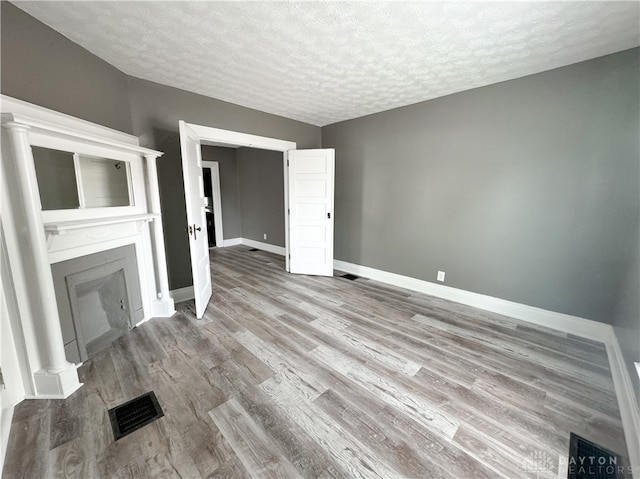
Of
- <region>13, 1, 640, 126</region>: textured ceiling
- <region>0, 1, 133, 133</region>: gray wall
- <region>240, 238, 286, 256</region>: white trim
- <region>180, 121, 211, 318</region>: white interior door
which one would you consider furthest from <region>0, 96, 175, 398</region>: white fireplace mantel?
<region>240, 238, 286, 256</region>: white trim

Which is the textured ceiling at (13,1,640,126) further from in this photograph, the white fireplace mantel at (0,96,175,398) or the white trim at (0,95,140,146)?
the white fireplace mantel at (0,96,175,398)

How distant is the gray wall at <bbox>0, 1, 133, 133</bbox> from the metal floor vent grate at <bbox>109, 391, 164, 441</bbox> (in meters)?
2.09

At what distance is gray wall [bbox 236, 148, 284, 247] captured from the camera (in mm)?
5438

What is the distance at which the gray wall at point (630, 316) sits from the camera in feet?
5.37

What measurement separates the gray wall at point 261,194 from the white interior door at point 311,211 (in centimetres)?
133

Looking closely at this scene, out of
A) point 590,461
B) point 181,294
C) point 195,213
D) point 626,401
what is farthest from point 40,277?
point 626,401

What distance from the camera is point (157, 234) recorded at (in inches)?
104

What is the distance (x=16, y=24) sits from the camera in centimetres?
157

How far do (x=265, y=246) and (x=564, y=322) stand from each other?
16.8 ft

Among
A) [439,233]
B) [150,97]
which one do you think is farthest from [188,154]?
[439,233]

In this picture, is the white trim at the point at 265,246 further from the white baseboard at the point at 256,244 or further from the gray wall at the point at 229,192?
the gray wall at the point at 229,192

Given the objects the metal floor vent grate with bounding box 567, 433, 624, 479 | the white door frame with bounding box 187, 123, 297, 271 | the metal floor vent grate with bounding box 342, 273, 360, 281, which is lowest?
the metal floor vent grate with bounding box 567, 433, 624, 479

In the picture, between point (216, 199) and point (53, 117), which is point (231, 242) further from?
point (53, 117)

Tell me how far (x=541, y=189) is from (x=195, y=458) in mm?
3555
